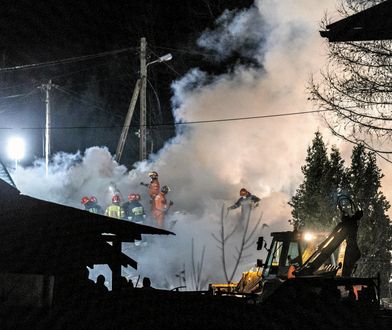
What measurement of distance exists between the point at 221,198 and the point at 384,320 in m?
22.5

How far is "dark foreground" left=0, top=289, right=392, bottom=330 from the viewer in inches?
302

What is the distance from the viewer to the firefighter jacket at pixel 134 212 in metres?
23.0

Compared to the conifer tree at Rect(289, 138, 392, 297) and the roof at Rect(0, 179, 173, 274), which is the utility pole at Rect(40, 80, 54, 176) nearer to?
the conifer tree at Rect(289, 138, 392, 297)

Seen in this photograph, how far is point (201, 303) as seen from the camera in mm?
8453

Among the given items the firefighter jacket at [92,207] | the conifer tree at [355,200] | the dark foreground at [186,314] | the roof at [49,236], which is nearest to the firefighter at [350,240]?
the dark foreground at [186,314]

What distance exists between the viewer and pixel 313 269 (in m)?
12.4

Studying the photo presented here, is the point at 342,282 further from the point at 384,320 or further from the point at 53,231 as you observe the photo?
the point at 53,231

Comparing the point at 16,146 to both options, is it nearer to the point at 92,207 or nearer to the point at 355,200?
the point at 92,207

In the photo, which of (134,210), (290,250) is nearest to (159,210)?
(134,210)

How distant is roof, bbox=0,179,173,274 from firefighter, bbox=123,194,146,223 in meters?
12.1

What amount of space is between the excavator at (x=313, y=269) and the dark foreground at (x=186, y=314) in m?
1.45

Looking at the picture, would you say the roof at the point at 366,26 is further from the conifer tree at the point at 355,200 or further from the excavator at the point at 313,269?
the conifer tree at the point at 355,200

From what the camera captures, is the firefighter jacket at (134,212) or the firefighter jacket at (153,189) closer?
the firefighter jacket at (134,212)

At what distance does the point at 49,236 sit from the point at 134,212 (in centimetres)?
1381
